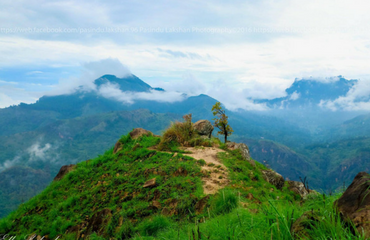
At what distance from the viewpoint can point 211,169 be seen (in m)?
11.3

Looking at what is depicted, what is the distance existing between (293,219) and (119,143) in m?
15.4

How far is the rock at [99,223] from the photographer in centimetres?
755

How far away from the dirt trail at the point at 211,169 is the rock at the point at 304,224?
542 cm

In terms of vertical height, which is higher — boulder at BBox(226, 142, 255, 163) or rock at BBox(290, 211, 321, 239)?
rock at BBox(290, 211, 321, 239)

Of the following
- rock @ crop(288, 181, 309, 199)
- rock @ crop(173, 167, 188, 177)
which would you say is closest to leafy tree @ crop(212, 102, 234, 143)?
rock @ crop(288, 181, 309, 199)

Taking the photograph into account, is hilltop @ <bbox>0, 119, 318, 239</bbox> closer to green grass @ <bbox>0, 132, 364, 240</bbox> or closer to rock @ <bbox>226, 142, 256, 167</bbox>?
green grass @ <bbox>0, 132, 364, 240</bbox>

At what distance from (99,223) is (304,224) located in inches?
273

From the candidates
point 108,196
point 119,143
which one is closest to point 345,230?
point 108,196

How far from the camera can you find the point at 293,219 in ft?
12.5

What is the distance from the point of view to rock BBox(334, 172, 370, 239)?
313cm

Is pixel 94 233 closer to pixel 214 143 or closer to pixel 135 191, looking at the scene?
pixel 135 191

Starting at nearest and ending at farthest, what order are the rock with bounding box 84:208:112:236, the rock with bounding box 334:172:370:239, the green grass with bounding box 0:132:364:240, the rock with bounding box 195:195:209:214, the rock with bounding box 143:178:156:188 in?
1. the rock with bounding box 334:172:370:239
2. the green grass with bounding box 0:132:364:240
3. the rock with bounding box 195:195:209:214
4. the rock with bounding box 84:208:112:236
5. the rock with bounding box 143:178:156:188

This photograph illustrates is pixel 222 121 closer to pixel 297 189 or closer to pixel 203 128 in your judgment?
pixel 203 128

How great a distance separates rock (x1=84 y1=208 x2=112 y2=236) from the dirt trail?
3.88 meters
